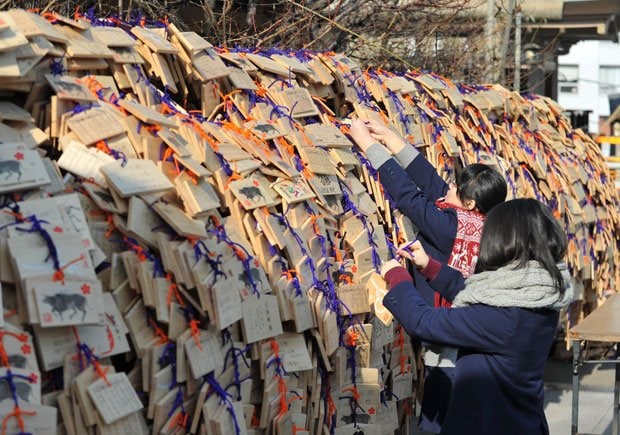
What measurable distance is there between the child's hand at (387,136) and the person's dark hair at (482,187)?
1.20 ft

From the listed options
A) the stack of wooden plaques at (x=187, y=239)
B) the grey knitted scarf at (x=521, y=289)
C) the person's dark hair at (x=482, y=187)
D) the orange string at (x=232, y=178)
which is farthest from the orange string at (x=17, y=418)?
the person's dark hair at (x=482, y=187)

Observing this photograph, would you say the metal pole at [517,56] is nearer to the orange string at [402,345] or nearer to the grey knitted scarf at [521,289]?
the orange string at [402,345]

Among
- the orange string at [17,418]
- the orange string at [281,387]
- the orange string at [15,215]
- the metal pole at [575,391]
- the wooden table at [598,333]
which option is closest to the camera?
the orange string at [17,418]

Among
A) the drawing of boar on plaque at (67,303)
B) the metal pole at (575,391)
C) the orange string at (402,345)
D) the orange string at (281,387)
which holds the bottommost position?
the metal pole at (575,391)

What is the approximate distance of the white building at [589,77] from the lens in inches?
1970

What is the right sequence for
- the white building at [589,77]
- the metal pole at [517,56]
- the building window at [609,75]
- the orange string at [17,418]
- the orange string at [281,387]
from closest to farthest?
the orange string at [17,418]
the orange string at [281,387]
the metal pole at [517,56]
the white building at [589,77]
the building window at [609,75]

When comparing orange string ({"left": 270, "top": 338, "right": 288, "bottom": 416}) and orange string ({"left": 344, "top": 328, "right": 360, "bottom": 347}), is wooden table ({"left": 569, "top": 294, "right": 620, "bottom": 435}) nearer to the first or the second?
orange string ({"left": 344, "top": 328, "right": 360, "bottom": 347})

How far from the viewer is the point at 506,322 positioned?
323 cm

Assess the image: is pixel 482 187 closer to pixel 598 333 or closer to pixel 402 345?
pixel 402 345

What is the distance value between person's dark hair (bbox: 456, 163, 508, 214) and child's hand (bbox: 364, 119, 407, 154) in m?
0.37

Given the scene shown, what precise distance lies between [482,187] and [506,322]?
1.36 metres

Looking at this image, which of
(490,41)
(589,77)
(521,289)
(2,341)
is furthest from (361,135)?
(589,77)

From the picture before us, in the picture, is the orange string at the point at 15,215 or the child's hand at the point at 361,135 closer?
the orange string at the point at 15,215

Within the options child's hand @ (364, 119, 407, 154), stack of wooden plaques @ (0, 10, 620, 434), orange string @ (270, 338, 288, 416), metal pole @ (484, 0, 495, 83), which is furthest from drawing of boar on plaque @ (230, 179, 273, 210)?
metal pole @ (484, 0, 495, 83)
